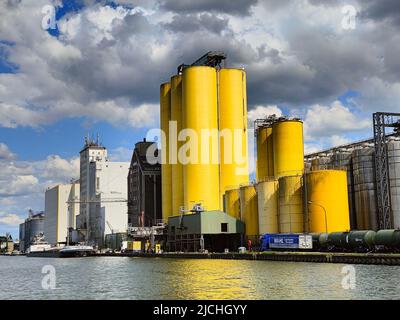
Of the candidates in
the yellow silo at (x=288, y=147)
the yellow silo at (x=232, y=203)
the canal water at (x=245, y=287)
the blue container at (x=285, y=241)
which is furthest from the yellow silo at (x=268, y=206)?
the canal water at (x=245, y=287)

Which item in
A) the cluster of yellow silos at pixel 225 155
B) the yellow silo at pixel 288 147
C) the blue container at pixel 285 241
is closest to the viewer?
the blue container at pixel 285 241

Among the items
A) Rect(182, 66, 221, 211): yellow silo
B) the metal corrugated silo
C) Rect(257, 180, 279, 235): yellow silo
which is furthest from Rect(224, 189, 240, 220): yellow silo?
the metal corrugated silo

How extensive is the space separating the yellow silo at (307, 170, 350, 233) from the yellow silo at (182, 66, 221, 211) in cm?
3790

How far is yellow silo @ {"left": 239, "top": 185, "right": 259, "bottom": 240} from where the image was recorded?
10812 centimetres

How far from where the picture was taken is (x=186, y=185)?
126 metres

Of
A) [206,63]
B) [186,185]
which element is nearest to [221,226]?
[186,185]

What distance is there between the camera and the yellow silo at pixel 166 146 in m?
140

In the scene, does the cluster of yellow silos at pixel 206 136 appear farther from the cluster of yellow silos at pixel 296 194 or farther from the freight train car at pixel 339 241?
the freight train car at pixel 339 241

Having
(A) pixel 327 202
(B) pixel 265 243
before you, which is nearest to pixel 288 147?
(A) pixel 327 202

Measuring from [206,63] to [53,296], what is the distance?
10661 centimetres

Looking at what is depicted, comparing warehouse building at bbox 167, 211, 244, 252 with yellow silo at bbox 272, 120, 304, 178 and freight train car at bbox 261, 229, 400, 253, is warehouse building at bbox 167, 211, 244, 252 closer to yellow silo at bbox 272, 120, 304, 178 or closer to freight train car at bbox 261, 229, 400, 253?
yellow silo at bbox 272, 120, 304, 178

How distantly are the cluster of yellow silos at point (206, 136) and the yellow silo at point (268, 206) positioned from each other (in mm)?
24411

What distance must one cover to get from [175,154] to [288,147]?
32.1m

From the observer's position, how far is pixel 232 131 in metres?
131
